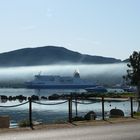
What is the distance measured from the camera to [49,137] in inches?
667

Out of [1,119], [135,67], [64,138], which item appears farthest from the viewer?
[135,67]

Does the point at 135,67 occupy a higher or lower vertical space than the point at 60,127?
higher

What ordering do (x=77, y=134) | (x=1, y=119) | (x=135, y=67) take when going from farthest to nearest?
1. (x=135, y=67)
2. (x=1, y=119)
3. (x=77, y=134)

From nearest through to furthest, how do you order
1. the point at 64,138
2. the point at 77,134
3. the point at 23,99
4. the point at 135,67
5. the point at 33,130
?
the point at 64,138
the point at 77,134
the point at 33,130
the point at 135,67
the point at 23,99

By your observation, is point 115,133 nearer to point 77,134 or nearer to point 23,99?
point 77,134

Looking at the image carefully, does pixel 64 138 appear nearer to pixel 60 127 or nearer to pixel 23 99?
pixel 60 127

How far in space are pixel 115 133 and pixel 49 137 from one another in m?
2.81

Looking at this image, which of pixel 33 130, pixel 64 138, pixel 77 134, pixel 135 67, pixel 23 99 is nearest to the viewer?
pixel 64 138

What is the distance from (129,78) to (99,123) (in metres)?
62.4

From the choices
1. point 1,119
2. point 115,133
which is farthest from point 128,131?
point 1,119

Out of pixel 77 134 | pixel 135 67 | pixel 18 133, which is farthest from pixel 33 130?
pixel 135 67

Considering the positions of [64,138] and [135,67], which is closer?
[64,138]

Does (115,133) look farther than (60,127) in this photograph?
No

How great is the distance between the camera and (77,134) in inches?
705
